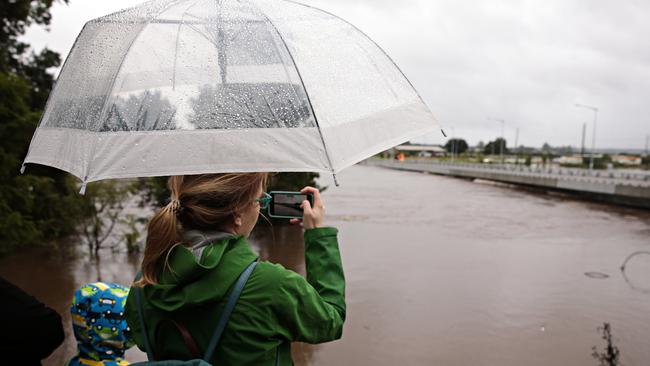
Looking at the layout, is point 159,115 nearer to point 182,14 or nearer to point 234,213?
point 182,14

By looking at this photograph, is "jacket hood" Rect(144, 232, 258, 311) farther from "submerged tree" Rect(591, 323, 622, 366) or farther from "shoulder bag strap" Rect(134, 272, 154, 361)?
"submerged tree" Rect(591, 323, 622, 366)

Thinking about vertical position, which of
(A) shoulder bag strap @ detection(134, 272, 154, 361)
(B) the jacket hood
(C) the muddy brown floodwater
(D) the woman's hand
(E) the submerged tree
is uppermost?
(D) the woman's hand

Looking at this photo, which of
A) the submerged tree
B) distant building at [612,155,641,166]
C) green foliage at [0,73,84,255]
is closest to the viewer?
the submerged tree

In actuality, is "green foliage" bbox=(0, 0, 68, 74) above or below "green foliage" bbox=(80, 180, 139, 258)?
above

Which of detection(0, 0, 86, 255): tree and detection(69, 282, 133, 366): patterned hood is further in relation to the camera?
detection(0, 0, 86, 255): tree

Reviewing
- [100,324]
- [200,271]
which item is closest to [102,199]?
[100,324]

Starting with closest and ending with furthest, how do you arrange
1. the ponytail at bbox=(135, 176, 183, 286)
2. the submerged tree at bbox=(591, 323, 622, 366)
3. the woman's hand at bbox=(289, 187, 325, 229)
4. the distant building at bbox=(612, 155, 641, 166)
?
the ponytail at bbox=(135, 176, 183, 286)
the woman's hand at bbox=(289, 187, 325, 229)
the submerged tree at bbox=(591, 323, 622, 366)
the distant building at bbox=(612, 155, 641, 166)

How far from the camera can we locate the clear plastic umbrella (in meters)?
1.96

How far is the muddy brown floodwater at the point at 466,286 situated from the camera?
8.34 meters

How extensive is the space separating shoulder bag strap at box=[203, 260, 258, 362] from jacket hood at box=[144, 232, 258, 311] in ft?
0.05

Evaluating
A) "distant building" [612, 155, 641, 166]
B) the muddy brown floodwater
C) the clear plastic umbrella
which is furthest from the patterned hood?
"distant building" [612, 155, 641, 166]

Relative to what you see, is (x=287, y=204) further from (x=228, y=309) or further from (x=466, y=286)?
(x=466, y=286)

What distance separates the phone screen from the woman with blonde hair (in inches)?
9.6

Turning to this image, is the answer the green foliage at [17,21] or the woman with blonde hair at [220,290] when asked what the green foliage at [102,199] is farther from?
the woman with blonde hair at [220,290]
